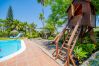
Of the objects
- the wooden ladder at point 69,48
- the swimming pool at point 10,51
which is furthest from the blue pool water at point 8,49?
the wooden ladder at point 69,48

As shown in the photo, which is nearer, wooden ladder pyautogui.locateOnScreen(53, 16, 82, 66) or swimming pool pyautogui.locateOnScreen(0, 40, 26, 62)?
wooden ladder pyautogui.locateOnScreen(53, 16, 82, 66)

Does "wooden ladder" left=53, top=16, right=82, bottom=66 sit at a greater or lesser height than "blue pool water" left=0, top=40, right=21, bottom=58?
greater

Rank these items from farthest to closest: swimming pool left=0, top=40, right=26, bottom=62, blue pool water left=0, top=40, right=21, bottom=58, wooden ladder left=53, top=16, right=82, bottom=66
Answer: blue pool water left=0, top=40, right=21, bottom=58 → swimming pool left=0, top=40, right=26, bottom=62 → wooden ladder left=53, top=16, right=82, bottom=66

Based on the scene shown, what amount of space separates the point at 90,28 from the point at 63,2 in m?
4.35

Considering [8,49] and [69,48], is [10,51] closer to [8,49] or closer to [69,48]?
[8,49]

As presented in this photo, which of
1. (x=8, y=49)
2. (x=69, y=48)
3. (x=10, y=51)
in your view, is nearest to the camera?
(x=69, y=48)

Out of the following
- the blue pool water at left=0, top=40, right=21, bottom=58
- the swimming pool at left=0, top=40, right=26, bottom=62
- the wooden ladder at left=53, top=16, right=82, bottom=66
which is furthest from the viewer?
the blue pool water at left=0, top=40, right=21, bottom=58

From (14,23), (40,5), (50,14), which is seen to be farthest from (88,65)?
(14,23)

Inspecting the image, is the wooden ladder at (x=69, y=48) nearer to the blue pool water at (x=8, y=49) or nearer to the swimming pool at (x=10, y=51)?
the swimming pool at (x=10, y=51)

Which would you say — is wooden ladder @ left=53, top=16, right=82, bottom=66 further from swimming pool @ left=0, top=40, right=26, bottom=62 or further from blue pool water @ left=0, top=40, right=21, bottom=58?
blue pool water @ left=0, top=40, right=21, bottom=58

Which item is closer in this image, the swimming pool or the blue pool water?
the swimming pool

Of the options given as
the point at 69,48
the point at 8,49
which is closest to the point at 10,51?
the point at 8,49

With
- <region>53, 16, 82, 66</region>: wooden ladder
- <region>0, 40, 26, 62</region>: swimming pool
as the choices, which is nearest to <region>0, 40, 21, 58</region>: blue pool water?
<region>0, 40, 26, 62</region>: swimming pool

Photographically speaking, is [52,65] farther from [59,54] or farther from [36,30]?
[36,30]
